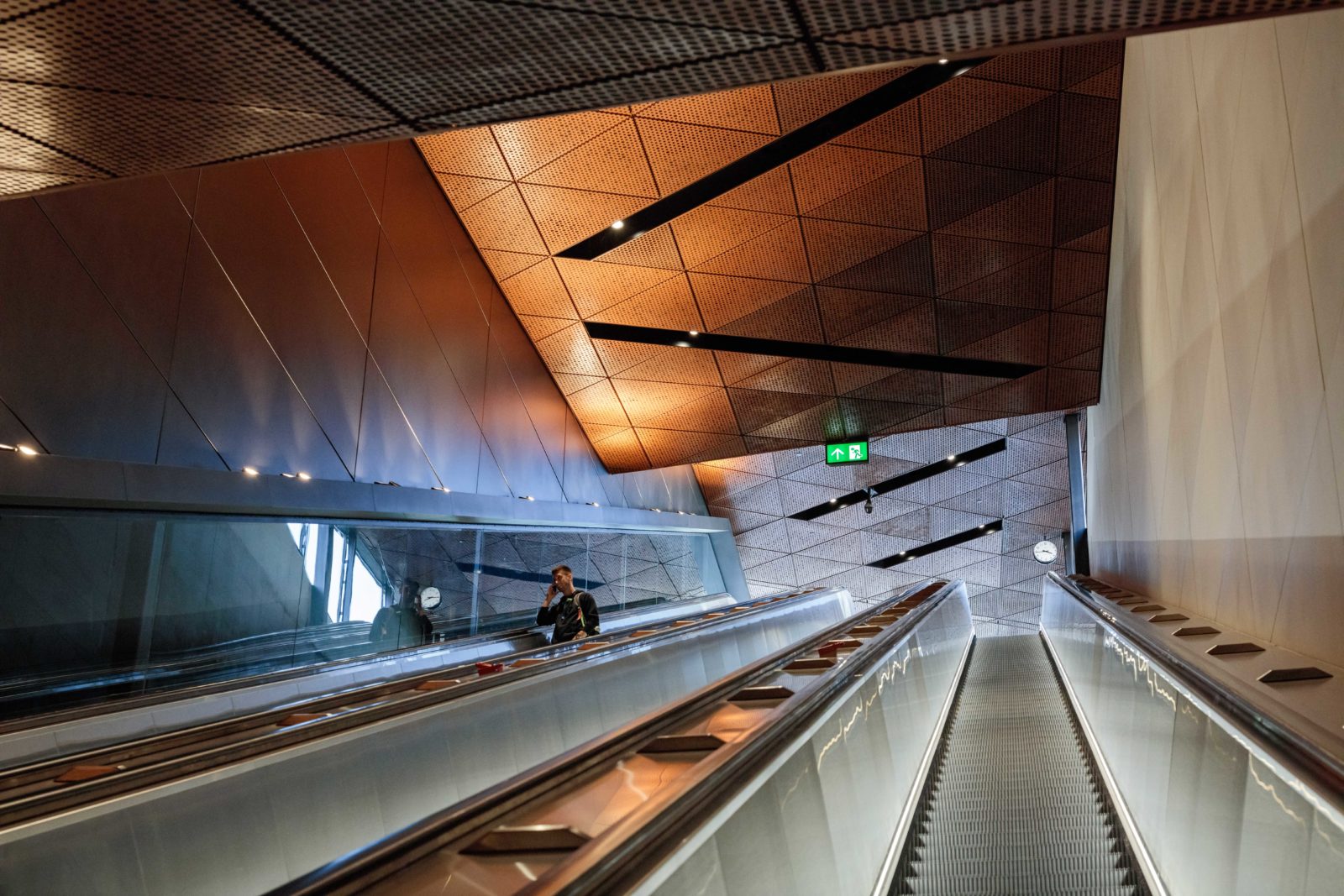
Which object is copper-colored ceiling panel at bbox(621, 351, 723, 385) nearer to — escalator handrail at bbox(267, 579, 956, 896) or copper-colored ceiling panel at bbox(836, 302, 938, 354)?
copper-colored ceiling panel at bbox(836, 302, 938, 354)

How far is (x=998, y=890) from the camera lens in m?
3.79

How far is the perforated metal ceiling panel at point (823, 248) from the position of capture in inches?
432

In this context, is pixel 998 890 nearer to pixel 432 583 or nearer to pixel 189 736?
pixel 189 736

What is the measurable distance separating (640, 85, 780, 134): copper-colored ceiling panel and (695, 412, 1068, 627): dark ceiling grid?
13.7 m

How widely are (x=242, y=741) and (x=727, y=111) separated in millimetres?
9141

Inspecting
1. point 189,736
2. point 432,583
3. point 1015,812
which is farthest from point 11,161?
point 432,583

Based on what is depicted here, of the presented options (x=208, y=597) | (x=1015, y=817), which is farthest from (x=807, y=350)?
(x=1015, y=817)

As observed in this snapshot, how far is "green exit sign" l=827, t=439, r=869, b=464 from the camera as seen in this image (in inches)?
705

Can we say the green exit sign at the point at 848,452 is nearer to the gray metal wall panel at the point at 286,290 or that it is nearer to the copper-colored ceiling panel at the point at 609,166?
the copper-colored ceiling panel at the point at 609,166

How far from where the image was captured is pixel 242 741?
12.0 ft

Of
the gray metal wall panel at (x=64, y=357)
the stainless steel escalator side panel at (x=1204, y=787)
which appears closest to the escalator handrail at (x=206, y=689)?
the gray metal wall panel at (x=64, y=357)

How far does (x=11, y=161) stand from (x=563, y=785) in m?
3.15

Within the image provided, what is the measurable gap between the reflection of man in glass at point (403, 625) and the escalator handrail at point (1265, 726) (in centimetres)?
673

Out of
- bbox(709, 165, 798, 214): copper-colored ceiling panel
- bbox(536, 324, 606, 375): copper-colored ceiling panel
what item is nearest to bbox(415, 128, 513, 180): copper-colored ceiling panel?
bbox(709, 165, 798, 214): copper-colored ceiling panel
